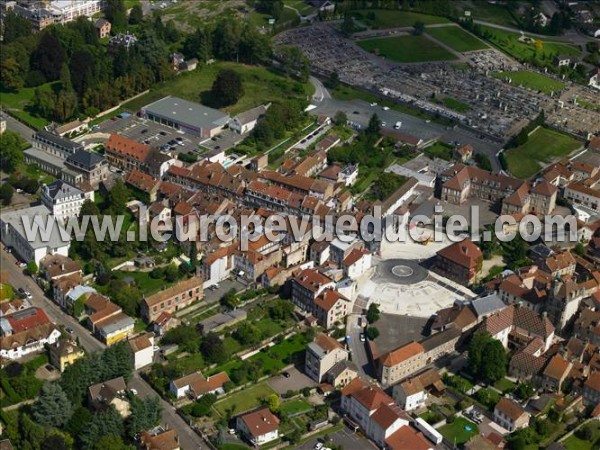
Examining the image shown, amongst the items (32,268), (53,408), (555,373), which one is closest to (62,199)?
(32,268)

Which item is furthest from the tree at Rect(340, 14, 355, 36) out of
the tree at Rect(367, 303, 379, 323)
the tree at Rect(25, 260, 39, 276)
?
the tree at Rect(25, 260, 39, 276)

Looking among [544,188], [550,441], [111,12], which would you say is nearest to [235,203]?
[544,188]

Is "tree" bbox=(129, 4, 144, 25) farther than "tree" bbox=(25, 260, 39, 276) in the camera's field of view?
Yes

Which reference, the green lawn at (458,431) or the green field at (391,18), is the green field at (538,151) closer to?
the green field at (391,18)

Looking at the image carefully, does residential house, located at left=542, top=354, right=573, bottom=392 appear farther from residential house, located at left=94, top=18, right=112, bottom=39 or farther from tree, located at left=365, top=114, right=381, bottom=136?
residential house, located at left=94, top=18, right=112, bottom=39

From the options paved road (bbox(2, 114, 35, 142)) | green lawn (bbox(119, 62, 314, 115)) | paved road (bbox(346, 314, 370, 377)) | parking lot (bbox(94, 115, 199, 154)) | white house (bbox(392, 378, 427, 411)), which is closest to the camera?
white house (bbox(392, 378, 427, 411))

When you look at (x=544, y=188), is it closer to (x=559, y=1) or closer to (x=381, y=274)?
(x=381, y=274)

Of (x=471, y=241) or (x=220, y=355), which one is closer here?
(x=220, y=355)

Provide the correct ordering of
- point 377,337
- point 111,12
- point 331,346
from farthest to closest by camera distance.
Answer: point 111,12
point 377,337
point 331,346
